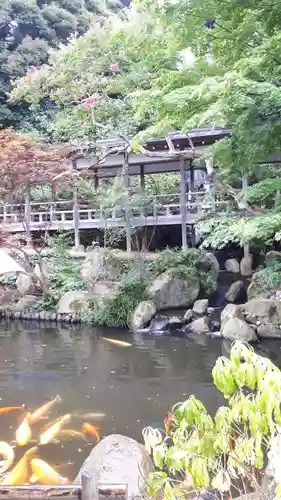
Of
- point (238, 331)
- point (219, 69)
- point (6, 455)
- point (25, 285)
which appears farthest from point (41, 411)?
point (25, 285)

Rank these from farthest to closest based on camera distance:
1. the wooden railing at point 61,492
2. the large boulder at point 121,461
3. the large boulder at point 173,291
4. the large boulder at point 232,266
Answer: the large boulder at point 232,266
the large boulder at point 173,291
the large boulder at point 121,461
the wooden railing at point 61,492

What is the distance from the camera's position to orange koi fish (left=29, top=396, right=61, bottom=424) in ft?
20.1

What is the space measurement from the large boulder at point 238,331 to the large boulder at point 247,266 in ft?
11.1

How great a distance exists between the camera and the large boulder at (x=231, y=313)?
34.9 feet

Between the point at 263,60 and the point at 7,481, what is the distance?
16.3 feet

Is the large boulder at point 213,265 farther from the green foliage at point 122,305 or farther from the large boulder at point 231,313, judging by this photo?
the large boulder at point 231,313

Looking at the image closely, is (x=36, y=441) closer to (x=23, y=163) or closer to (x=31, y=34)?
(x=23, y=163)

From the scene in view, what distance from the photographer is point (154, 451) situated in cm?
186

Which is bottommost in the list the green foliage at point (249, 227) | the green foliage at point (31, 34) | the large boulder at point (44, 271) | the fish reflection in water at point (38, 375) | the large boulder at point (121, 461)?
the fish reflection in water at point (38, 375)

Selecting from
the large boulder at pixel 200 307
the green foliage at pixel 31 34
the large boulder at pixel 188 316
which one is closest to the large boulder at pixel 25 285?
the large boulder at pixel 188 316

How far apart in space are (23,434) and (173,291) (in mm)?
7148

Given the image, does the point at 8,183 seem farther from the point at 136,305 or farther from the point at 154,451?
the point at 154,451

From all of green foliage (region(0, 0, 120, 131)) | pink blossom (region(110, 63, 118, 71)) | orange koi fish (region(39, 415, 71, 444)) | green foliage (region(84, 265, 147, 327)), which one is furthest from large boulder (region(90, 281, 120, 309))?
green foliage (region(0, 0, 120, 131))

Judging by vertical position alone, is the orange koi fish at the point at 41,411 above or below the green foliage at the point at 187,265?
below
